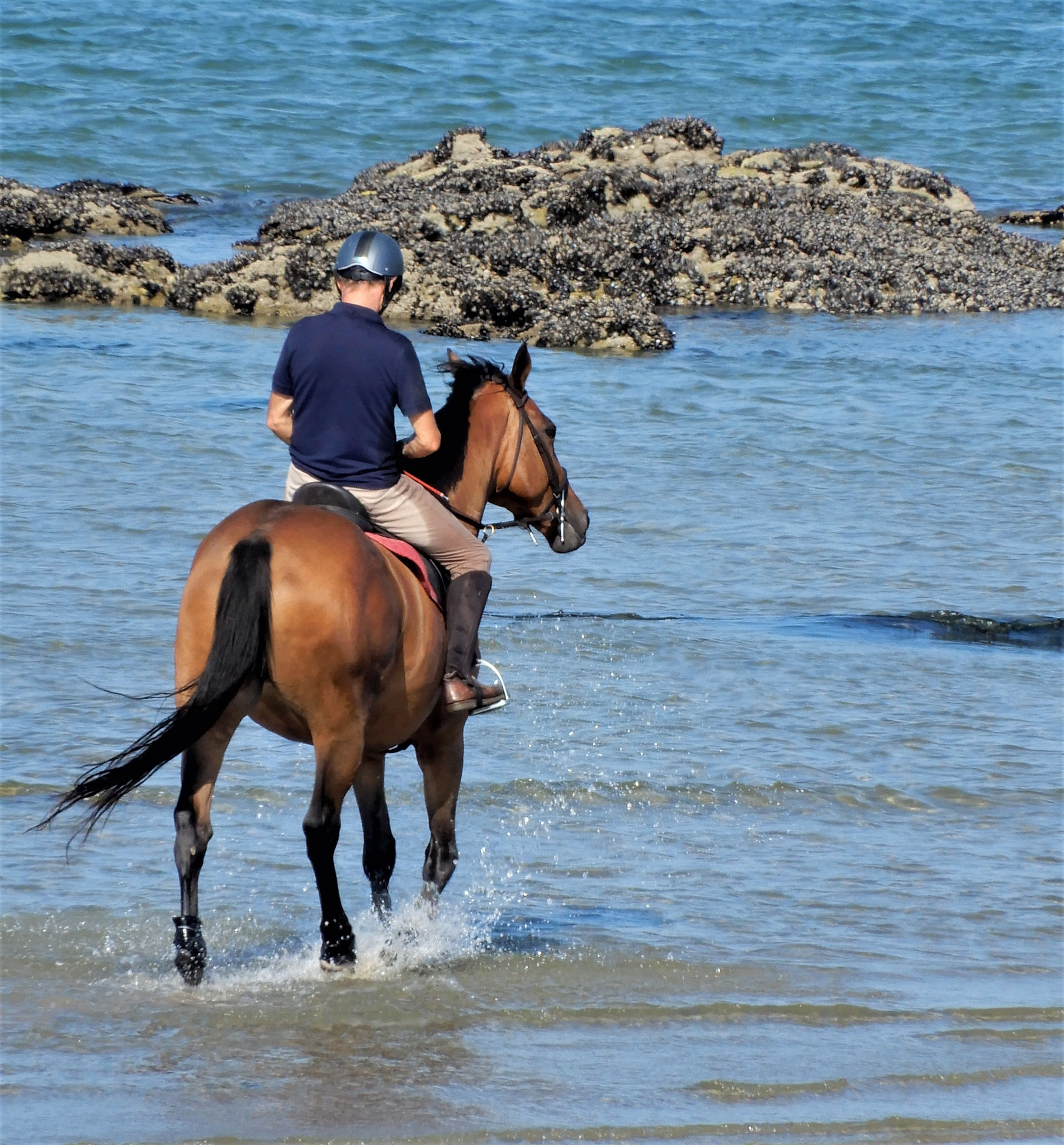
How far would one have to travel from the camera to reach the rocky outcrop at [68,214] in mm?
20391

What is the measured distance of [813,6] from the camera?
162 feet

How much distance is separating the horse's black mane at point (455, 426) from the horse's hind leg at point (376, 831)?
108 centimetres

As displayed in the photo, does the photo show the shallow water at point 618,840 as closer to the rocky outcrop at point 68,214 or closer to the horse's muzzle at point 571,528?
the horse's muzzle at point 571,528

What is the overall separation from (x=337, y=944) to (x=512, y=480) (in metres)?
1.96

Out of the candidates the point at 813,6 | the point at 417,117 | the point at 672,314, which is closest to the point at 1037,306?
the point at 672,314

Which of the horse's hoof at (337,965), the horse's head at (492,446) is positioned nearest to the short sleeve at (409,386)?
the horse's head at (492,446)

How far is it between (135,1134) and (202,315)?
14.5 metres

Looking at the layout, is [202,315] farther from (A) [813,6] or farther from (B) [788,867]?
(A) [813,6]

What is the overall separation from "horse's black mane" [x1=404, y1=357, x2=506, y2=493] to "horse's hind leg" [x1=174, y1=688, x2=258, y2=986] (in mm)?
1330

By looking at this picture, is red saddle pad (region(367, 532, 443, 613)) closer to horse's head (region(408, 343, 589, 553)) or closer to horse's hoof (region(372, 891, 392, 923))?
horse's head (region(408, 343, 589, 553))

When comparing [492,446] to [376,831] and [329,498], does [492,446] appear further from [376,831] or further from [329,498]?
[376,831]

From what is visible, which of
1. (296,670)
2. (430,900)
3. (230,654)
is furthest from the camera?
(430,900)

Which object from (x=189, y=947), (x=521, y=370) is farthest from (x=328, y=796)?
(x=521, y=370)

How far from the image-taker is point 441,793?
5.72 metres
